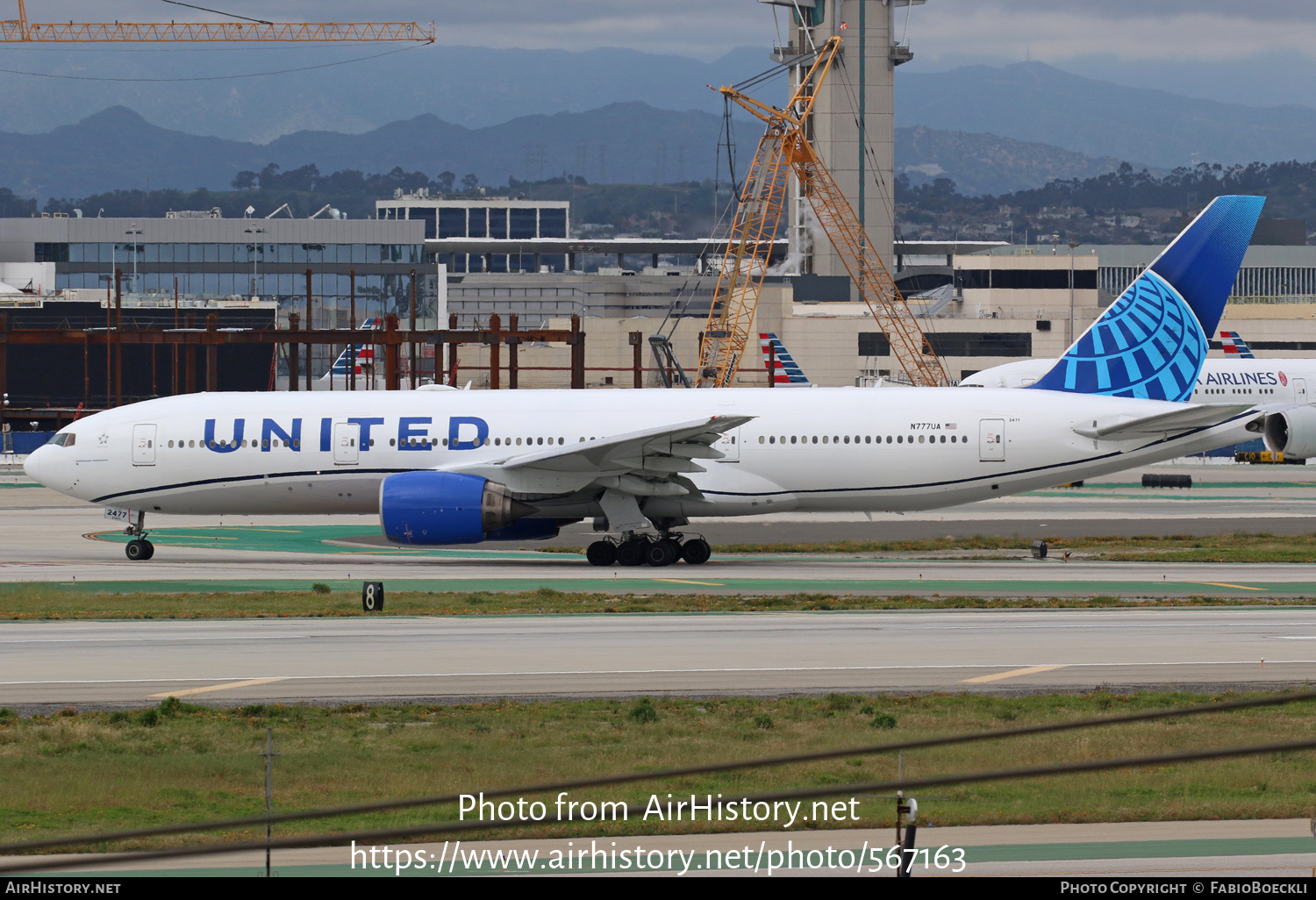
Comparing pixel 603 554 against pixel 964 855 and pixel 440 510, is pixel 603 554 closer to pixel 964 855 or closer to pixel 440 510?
pixel 440 510

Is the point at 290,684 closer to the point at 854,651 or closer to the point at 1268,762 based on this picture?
the point at 854,651

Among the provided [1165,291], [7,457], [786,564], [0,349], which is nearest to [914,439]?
[786,564]

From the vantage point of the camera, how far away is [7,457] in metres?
76.1

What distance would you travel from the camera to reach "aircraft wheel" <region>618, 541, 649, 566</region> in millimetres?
34844

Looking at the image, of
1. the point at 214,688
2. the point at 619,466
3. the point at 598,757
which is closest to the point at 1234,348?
the point at 619,466

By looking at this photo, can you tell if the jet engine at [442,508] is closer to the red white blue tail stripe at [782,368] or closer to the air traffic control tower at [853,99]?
the red white blue tail stripe at [782,368]

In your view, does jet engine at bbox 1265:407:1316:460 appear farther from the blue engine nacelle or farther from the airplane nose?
the airplane nose

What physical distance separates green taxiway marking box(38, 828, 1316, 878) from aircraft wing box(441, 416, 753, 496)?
21.2m

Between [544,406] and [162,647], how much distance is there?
50.5 ft

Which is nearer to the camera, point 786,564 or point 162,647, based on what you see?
point 162,647

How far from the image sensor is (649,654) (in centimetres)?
2152

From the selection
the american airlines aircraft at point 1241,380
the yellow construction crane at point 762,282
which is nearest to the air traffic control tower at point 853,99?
the yellow construction crane at point 762,282

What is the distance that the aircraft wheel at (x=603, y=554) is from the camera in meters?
35.1

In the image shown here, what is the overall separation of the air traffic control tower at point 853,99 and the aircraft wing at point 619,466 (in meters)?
112
